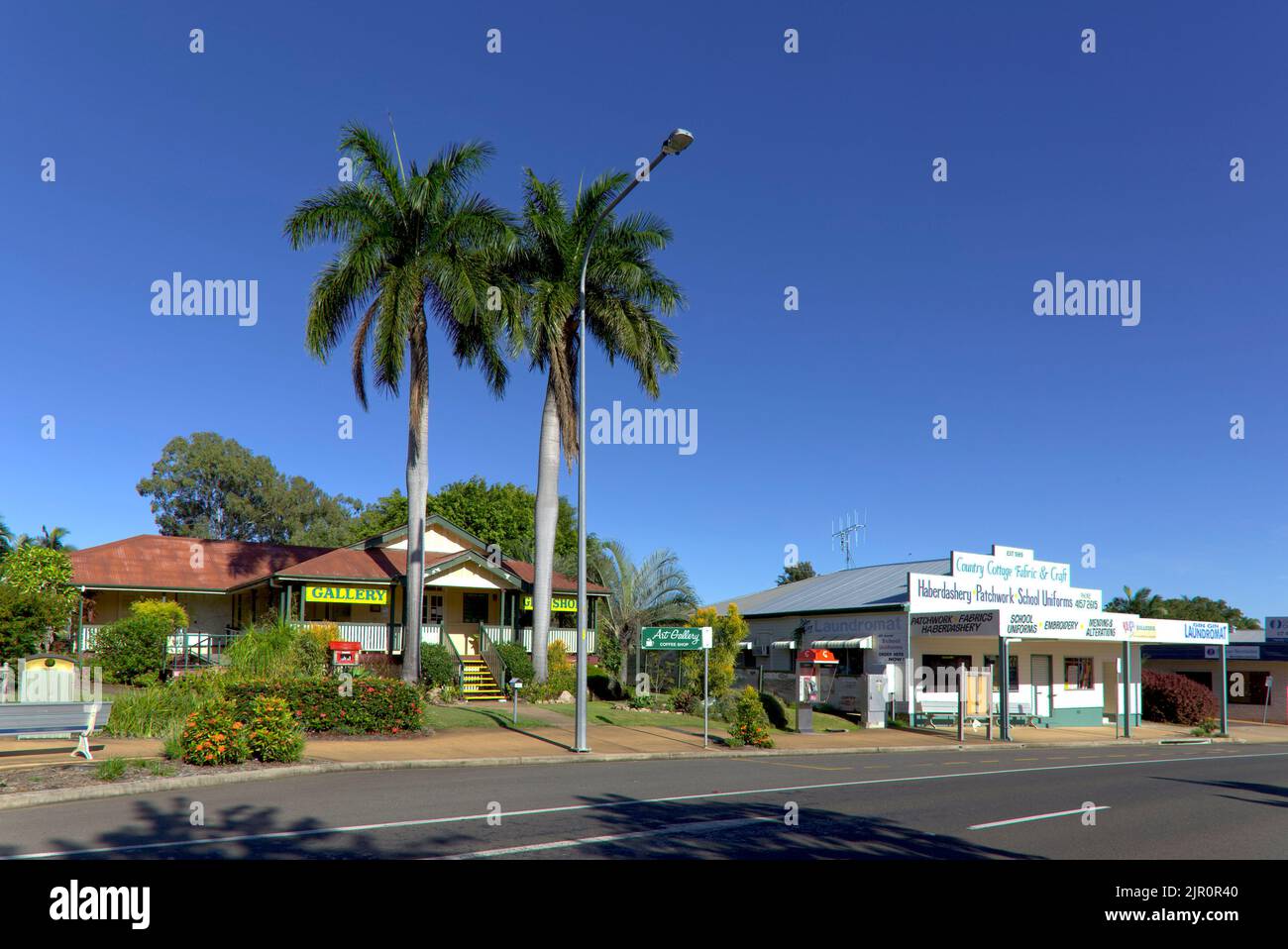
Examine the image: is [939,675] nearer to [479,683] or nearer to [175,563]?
[479,683]

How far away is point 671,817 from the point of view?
1070 cm

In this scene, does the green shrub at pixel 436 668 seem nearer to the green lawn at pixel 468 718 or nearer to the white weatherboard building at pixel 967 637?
the green lawn at pixel 468 718

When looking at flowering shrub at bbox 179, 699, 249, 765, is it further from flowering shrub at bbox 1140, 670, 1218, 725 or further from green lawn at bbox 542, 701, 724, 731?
flowering shrub at bbox 1140, 670, 1218, 725

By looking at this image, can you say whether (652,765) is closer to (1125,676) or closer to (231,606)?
(1125,676)

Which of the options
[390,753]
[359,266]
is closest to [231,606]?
[359,266]

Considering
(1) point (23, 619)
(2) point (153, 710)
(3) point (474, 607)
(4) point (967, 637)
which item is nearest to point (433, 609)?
(3) point (474, 607)

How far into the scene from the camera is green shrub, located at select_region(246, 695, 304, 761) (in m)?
14.7

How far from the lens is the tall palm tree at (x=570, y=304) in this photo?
2864 cm

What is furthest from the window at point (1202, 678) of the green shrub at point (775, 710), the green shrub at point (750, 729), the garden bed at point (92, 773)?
the garden bed at point (92, 773)

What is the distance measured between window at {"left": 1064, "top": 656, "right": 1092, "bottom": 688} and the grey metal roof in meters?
6.03

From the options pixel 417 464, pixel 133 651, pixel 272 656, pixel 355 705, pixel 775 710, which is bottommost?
pixel 775 710

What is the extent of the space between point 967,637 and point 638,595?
11.9 m

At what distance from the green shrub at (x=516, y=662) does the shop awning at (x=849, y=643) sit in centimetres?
987
